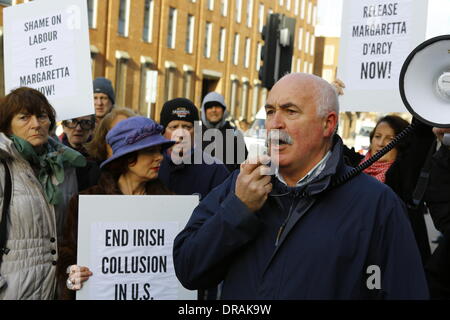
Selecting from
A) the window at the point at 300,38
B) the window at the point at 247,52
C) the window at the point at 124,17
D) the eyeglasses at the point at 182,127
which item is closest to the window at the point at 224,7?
the window at the point at 247,52

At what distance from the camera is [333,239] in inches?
88.2

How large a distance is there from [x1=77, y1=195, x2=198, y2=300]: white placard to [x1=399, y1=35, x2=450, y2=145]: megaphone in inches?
54.9

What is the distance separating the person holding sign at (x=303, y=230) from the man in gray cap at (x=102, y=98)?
4.09m

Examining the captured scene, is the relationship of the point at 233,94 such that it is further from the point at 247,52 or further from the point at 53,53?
the point at 53,53

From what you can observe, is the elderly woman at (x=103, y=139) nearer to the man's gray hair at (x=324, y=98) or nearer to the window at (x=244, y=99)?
the man's gray hair at (x=324, y=98)

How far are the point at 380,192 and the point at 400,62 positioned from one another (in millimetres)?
2608

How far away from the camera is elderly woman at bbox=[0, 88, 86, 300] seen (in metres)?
3.50

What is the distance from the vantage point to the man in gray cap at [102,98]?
20.8 ft

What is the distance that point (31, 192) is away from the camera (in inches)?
142

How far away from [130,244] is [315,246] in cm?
152

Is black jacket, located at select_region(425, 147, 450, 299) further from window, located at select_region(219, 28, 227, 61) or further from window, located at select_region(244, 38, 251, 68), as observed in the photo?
window, located at select_region(244, 38, 251, 68)

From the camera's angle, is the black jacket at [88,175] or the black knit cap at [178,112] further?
the black knit cap at [178,112]
